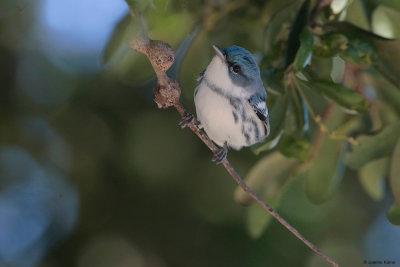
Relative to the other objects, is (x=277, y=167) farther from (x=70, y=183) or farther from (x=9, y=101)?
(x=9, y=101)

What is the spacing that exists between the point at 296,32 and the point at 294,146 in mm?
314

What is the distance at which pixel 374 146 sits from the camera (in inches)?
60.4

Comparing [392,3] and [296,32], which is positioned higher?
[296,32]

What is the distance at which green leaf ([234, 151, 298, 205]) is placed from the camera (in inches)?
66.1

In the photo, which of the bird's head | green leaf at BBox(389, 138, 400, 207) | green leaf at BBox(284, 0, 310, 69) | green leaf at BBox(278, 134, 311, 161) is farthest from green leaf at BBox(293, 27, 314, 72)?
green leaf at BBox(389, 138, 400, 207)

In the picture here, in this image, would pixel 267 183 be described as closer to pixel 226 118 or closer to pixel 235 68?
pixel 226 118

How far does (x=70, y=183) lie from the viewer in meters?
2.53

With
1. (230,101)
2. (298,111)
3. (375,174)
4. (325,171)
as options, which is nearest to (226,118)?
(230,101)

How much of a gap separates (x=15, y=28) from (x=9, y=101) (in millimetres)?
354

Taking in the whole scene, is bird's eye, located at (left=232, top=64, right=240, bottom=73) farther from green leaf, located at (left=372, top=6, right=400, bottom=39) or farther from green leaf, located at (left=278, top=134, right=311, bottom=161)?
green leaf, located at (left=372, top=6, right=400, bottom=39)

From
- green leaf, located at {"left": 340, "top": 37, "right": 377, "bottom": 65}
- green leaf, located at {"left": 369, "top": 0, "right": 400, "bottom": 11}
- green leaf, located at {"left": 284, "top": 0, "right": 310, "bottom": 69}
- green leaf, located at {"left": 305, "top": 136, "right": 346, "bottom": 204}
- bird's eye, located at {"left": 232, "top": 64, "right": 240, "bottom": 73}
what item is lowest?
green leaf, located at {"left": 305, "top": 136, "right": 346, "bottom": 204}

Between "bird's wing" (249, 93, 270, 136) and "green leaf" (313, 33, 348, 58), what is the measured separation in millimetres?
222

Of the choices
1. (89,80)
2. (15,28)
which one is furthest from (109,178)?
(15,28)

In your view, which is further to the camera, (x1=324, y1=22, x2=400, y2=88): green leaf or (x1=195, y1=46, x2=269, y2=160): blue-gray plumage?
(x1=195, y1=46, x2=269, y2=160): blue-gray plumage
